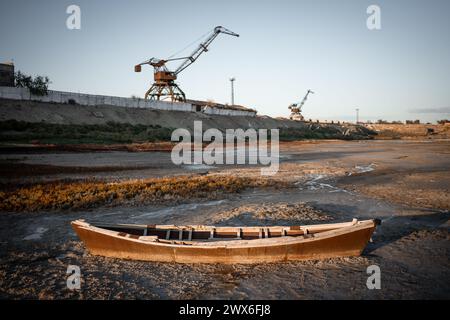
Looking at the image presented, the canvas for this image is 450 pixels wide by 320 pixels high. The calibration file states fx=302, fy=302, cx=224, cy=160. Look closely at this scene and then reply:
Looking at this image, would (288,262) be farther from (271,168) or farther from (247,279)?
(271,168)

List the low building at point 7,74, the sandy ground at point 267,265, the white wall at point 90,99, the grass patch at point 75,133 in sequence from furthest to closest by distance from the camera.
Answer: the low building at point 7,74 → the white wall at point 90,99 → the grass patch at point 75,133 → the sandy ground at point 267,265

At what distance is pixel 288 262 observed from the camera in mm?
6980

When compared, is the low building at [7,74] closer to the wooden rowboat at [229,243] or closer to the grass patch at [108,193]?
the grass patch at [108,193]

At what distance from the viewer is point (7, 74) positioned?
46.3m

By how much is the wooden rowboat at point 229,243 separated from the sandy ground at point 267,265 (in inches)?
10.9

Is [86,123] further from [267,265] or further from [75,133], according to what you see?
[267,265]

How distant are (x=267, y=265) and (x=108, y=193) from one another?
887 cm

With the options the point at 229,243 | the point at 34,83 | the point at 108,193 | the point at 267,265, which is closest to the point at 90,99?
the point at 34,83

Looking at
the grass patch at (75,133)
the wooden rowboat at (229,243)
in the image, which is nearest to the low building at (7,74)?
the grass patch at (75,133)

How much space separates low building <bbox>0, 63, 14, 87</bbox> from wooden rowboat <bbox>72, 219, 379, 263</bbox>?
167ft

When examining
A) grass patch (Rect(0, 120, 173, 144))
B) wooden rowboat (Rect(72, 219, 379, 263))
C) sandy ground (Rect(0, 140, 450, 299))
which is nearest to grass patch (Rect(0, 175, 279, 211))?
sandy ground (Rect(0, 140, 450, 299))

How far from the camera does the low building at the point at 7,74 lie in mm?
45875

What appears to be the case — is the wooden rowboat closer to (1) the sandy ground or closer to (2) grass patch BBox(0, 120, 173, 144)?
(1) the sandy ground

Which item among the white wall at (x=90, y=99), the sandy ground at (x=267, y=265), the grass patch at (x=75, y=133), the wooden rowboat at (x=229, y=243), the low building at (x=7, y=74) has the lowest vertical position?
the sandy ground at (x=267, y=265)
